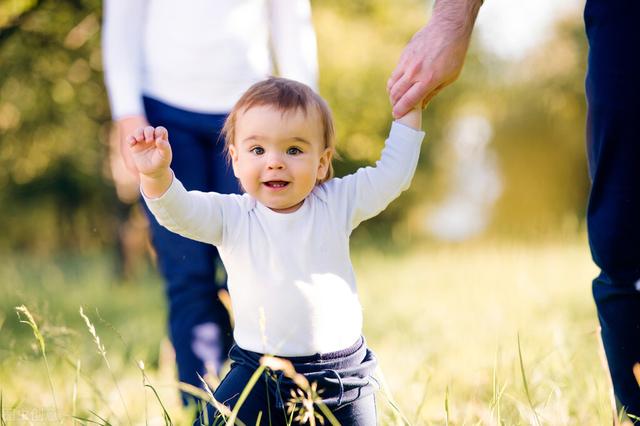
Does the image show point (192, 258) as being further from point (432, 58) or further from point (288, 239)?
point (432, 58)

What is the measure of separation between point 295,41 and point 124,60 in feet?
1.68

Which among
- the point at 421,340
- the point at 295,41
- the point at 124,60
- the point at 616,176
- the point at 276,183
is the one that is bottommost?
the point at 421,340

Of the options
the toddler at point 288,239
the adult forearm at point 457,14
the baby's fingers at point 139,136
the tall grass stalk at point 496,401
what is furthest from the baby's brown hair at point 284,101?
the tall grass stalk at point 496,401

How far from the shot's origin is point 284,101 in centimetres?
162

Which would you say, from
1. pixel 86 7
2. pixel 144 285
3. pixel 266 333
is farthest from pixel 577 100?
pixel 266 333

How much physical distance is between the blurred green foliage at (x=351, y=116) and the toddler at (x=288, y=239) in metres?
2.91

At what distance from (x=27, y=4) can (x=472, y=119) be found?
22.7ft

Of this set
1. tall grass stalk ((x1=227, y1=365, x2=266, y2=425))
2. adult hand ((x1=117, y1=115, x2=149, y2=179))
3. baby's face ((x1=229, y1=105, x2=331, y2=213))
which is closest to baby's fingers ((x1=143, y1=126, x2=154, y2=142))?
baby's face ((x1=229, y1=105, x2=331, y2=213))

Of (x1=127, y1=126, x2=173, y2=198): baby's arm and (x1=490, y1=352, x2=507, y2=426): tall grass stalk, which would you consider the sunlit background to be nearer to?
(x1=490, y1=352, x2=507, y2=426): tall grass stalk

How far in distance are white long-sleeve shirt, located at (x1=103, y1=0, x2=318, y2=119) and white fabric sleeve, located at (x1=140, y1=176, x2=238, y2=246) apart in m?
0.69

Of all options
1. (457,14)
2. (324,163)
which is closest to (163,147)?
(324,163)

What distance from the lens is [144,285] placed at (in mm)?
6840

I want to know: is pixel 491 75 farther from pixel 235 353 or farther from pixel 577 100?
pixel 235 353

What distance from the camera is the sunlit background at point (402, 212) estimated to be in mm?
2973
